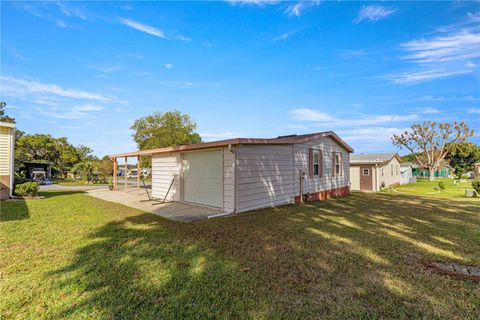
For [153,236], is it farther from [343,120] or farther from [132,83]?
[343,120]

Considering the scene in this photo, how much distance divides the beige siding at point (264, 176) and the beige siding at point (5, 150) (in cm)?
1119

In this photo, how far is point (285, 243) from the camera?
442 cm

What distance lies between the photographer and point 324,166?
11539 millimetres

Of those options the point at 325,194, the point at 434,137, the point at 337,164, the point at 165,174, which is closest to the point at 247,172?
the point at 165,174

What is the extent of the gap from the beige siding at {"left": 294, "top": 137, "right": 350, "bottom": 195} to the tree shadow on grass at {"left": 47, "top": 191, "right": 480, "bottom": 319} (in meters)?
4.47

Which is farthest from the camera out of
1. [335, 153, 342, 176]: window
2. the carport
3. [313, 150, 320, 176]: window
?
[335, 153, 342, 176]: window

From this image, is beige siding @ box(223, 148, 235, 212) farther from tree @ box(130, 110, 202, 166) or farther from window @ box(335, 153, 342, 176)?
tree @ box(130, 110, 202, 166)

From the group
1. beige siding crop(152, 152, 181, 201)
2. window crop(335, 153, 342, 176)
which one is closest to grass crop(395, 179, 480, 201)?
window crop(335, 153, 342, 176)

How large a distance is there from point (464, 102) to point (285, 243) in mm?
27547

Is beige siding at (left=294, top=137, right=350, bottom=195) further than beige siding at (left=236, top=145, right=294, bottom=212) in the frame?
Yes

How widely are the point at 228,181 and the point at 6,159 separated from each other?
1093 cm

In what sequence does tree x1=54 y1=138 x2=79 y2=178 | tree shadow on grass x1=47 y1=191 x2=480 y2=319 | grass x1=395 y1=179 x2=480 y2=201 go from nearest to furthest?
tree shadow on grass x1=47 y1=191 x2=480 y2=319, grass x1=395 y1=179 x2=480 y2=201, tree x1=54 y1=138 x2=79 y2=178

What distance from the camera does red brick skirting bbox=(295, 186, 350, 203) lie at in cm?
1021

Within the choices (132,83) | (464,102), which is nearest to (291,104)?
(132,83)
